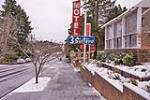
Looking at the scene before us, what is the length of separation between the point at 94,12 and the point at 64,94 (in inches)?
2466

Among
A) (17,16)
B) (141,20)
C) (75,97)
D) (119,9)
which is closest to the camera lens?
(75,97)

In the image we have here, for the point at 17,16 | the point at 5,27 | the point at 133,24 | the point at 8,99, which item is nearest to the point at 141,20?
the point at 133,24

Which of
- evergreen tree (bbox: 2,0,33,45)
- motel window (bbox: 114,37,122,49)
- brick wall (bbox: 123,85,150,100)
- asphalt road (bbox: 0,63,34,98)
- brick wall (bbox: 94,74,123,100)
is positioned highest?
evergreen tree (bbox: 2,0,33,45)

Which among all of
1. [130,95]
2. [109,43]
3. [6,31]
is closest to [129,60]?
[130,95]

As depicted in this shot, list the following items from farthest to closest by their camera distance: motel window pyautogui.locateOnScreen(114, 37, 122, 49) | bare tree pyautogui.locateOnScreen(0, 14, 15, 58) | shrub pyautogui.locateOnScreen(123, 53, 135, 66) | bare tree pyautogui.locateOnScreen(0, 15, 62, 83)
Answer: bare tree pyautogui.locateOnScreen(0, 14, 15, 58)
motel window pyautogui.locateOnScreen(114, 37, 122, 49)
bare tree pyautogui.locateOnScreen(0, 15, 62, 83)
shrub pyautogui.locateOnScreen(123, 53, 135, 66)

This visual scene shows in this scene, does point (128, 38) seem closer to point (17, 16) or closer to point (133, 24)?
point (133, 24)

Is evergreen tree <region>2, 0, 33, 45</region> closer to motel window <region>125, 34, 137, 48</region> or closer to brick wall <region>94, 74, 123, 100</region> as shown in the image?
motel window <region>125, 34, 137, 48</region>

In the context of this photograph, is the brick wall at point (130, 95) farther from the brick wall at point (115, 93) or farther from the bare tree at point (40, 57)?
the bare tree at point (40, 57)

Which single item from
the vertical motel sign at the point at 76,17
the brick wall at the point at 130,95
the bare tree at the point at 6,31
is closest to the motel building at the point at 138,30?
the brick wall at the point at 130,95

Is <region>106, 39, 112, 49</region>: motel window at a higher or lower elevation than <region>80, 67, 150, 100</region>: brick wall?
higher

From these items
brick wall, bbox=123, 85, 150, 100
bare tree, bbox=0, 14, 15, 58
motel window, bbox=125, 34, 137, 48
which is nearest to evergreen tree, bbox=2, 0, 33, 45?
bare tree, bbox=0, 14, 15, 58

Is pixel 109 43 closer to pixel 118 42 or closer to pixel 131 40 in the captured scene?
pixel 118 42

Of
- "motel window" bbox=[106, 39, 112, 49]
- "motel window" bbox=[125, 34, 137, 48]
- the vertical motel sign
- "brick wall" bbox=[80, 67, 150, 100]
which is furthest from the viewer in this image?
the vertical motel sign

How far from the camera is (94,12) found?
78.8m
